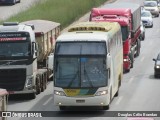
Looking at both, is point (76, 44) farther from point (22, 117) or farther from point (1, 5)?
point (1, 5)

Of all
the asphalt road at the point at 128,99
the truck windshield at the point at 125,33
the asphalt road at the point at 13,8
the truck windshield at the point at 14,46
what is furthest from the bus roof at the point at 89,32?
the asphalt road at the point at 13,8

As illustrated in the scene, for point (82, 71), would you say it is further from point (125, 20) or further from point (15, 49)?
point (125, 20)

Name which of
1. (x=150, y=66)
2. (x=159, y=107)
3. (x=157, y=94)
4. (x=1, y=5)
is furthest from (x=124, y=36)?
(x=1, y=5)

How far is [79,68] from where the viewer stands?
30.1 m

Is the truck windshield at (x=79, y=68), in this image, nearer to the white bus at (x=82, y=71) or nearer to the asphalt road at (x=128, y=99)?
the white bus at (x=82, y=71)

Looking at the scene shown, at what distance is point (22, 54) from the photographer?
3394cm

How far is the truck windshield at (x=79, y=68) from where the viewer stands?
3003 cm

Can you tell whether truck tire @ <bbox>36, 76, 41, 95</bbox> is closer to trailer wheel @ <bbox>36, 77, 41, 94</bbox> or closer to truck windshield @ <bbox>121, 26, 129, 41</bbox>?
trailer wheel @ <bbox>36, 77, 41, 94</bbox>

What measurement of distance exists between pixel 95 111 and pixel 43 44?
8654 mm

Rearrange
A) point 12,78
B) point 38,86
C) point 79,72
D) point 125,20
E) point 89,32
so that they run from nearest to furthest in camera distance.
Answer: point 79,72 < point 89,32 < point 12,78 < point 38,86 < point 125,20

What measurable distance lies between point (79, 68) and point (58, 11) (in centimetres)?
3617

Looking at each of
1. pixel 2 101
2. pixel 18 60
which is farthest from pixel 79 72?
pixel 18 60

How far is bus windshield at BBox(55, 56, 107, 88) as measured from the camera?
1182 inches

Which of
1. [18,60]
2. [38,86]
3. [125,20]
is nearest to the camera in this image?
[18,60]
